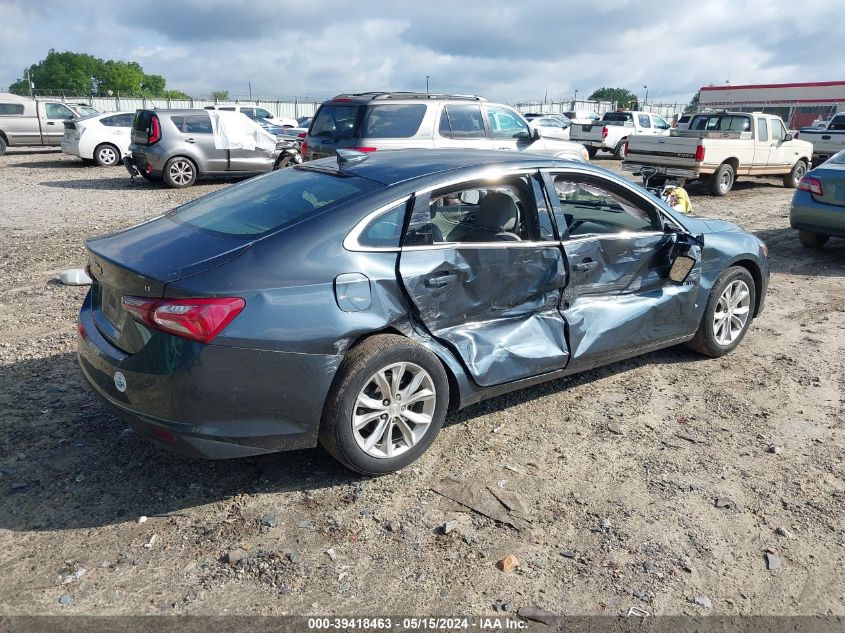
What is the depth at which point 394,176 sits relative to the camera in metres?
3.89

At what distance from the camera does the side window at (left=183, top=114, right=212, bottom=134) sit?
15141mm

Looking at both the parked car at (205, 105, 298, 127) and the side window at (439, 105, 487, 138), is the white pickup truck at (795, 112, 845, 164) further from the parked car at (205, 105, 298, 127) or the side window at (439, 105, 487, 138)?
the parked car at (205, 105, 298, 127)

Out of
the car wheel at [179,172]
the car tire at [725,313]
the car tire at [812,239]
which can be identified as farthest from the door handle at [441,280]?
the car wheel at [179,172]

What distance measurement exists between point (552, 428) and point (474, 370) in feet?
2.58

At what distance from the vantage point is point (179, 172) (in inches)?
595

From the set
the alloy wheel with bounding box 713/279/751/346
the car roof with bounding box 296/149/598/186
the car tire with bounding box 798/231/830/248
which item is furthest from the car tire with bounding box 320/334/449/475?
the car tire with bounding box 798/231/830/248

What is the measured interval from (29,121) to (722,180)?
20.7 meters

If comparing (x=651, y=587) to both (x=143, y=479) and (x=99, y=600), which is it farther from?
(x=143, y=479)

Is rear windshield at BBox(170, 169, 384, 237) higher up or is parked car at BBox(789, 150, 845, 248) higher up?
rear windshield at BBox(170, 169, 384, 237)

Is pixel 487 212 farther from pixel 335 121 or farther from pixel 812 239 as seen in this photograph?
pixel 812 239

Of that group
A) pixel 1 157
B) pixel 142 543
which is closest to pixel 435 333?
pixel 142 543

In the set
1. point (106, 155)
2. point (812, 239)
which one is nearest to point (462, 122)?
point (812, 239)

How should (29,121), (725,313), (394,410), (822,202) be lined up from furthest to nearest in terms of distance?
1. (29,121)
2. (822,202)
3. (725,313)
4. (394,410)

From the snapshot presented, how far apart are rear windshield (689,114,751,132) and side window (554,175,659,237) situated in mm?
13239
